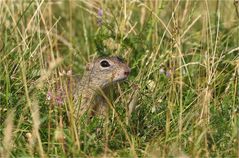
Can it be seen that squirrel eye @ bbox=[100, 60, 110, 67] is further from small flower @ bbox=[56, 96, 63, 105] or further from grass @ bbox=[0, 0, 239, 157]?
small flower @ bbox=[56, 96, 63, 105]

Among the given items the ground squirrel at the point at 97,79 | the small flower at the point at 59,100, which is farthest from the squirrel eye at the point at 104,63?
the small flower at the point at 59,100

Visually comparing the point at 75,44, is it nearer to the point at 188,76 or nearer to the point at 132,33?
the point at 132,33

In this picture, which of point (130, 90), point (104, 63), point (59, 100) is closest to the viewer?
point (59, 100)

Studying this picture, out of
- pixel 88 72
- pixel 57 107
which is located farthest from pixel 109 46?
pixel 57 107

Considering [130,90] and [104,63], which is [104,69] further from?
[130,90]

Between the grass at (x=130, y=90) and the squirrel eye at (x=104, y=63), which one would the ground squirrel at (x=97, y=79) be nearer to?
the squirrel eye at (x=104, y=63)

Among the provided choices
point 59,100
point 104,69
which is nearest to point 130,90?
point 104,69
